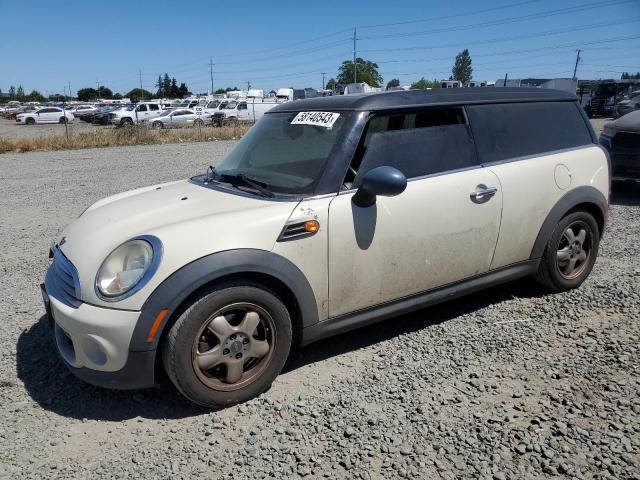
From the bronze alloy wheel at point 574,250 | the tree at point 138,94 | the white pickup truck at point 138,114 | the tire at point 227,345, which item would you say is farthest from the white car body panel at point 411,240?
the tree at point 138,94

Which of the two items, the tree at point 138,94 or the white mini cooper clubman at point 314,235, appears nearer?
the white mini cooper clubman at point 314,235

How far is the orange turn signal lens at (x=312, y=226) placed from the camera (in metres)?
2.82

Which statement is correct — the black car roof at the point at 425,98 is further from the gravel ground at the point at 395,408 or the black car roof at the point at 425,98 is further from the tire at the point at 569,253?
the gravel ground at the point at 395,408

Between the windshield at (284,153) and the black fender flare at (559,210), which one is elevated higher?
the windshield at (284,153)

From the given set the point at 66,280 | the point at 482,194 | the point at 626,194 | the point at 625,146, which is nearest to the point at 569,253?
the point at 482,194

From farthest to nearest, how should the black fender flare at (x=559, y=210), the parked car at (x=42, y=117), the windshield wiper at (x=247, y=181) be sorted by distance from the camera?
the parked car at (x=42, y=117)
the black fender flare at (x=559, y=210)
the windshield wiper at (x=247, y=181)

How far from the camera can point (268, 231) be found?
2744mm

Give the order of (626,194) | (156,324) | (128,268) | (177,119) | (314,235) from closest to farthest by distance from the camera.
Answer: (156,324)
(128,268)
(314,235)
(626,194)
(177,119)

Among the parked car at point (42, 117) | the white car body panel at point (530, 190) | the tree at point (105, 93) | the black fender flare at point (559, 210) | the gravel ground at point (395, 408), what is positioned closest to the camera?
the gravel ground at point (395, 408)

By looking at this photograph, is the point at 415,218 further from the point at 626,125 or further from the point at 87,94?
the point at 87,94

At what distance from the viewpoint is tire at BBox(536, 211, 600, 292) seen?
3967 millimetres

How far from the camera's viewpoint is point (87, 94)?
96938 mm

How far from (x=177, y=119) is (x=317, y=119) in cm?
3331

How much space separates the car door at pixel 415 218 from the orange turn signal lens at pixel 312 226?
3.5 inches
